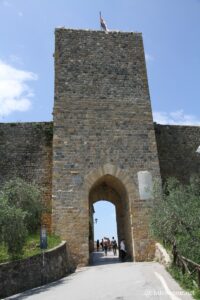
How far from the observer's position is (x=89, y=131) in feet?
53.1

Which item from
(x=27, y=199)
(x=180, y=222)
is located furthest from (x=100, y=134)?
(x=180, y=222)

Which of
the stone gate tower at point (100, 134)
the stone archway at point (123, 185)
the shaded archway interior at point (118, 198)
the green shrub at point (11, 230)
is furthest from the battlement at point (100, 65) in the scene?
the green shrub at point (11, 230)

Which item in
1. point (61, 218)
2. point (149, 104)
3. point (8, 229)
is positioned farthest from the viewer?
point (149, 104)

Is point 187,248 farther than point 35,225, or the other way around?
point 35,225

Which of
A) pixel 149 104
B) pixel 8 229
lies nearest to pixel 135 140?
pixel 149 104

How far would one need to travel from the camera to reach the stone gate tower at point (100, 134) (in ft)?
48.9

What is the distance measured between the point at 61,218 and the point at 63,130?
3.75 metres

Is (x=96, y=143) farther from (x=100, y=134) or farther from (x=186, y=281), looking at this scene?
(x=186, y=281)

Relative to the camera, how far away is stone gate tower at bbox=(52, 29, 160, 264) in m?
14.9

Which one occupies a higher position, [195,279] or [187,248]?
[187,248]

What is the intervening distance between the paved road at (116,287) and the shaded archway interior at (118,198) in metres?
4.49

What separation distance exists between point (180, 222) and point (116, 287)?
9.94 ft

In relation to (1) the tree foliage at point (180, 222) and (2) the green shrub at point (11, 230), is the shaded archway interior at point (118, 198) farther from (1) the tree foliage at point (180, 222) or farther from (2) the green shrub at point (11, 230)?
(2) the green shrub at point (11, 230)

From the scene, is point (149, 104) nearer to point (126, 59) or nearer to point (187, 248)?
point (126, 59)
